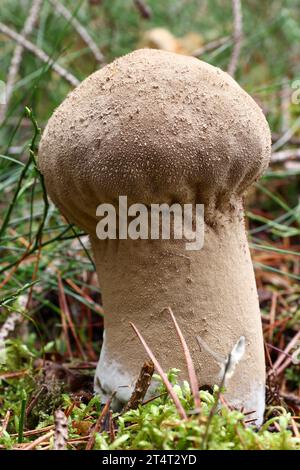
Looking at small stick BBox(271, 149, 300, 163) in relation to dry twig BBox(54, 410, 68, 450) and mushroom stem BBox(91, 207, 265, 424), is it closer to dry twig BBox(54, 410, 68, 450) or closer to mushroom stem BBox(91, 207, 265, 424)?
mushroom stem BBox(91, 207, 265, 424)

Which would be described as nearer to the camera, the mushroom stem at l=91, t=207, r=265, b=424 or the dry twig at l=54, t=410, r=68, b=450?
the dry twig at l=54, t=410, r=68, b=450

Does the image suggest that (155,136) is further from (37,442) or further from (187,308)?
(37,442)

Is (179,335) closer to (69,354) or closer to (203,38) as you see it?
(69,354)

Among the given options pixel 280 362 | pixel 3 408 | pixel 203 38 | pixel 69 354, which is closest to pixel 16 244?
pixel 69 354

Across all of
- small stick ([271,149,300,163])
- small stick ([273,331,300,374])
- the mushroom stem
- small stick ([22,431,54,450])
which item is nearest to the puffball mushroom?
the mushroom stem

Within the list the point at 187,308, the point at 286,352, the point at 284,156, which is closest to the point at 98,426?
the point at 187,308

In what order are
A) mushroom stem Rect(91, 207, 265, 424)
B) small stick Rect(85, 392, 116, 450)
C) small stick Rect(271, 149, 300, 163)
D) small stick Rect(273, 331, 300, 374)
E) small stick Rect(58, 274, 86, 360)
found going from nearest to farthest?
small stick Rect(85, 392, 116, 450) < mushroom stem Rect(91, 207, 265, 424) < small stick Rect(273, 331, 300, 374) < small stick Rect(58, 274, 86, 360) < small stick Rect(271, 149, 300, 163)

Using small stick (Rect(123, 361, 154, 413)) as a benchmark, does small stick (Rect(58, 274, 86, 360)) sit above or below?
above
